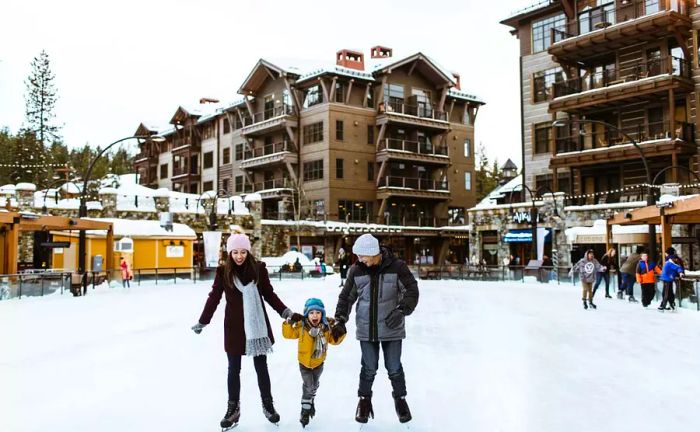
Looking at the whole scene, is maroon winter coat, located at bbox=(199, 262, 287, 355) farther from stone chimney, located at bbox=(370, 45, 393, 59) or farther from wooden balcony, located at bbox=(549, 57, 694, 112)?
stone chimney, located at bbox=(370, 45, 393, 59)

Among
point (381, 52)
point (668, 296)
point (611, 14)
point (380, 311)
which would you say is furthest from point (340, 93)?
point (380, 311)

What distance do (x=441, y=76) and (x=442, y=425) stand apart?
45.8m

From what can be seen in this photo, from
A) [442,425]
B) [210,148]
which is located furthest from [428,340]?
[210,148]

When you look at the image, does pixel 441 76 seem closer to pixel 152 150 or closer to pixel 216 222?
pixel 216 222

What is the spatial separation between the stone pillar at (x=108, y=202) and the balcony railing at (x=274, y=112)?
15.8 meters

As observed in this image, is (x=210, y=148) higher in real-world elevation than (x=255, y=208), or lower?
higher

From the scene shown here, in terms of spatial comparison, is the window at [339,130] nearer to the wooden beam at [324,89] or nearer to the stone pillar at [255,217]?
the wooden beam at [324,89]

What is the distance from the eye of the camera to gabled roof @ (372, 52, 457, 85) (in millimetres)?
46031

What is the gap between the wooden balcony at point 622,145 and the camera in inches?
1094

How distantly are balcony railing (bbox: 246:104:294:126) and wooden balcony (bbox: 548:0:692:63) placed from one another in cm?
2031

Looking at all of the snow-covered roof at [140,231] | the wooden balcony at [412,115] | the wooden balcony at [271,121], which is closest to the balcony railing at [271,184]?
the wooden balcony at [271,121]

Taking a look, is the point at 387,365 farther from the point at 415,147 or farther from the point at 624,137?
the point at 415,147

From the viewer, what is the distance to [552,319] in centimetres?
1343

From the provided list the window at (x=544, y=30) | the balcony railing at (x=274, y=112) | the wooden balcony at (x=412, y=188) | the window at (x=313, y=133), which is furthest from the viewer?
the balcony railing at (x=274, y=112)
